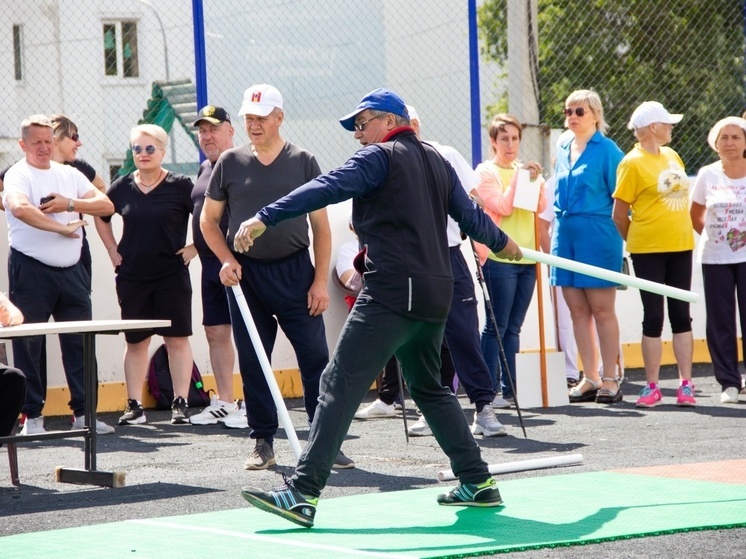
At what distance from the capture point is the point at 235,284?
22.6ft

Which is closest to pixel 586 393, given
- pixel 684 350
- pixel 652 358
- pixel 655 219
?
pixel 652 358

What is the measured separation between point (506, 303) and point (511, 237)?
1.56 ft

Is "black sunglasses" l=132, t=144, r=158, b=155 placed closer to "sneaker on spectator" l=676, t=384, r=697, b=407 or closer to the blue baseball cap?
the blue baseball cap

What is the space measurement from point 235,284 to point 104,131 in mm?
5179

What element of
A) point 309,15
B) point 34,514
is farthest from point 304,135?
point 34,514

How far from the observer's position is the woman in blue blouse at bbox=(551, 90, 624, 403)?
A: 9859mm

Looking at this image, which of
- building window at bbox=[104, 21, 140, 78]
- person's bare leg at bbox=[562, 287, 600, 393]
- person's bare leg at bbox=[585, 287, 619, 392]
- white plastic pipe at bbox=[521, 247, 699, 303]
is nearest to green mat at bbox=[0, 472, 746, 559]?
white plastic pipe at bbox=[521, 247, 699, 303]

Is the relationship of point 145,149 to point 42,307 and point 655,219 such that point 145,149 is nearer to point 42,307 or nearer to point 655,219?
point 42,307

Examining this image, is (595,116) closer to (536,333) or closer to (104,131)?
(536,333)

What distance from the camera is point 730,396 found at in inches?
388

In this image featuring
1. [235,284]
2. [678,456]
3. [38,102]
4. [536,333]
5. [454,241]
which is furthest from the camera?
[536,333]

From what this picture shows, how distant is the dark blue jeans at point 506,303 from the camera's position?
952cm

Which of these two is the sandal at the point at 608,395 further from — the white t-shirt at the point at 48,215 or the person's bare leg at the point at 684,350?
the white t-shirt at the point at 48,215

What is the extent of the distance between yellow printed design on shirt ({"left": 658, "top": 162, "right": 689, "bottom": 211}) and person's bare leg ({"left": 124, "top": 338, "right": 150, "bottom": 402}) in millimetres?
3863
